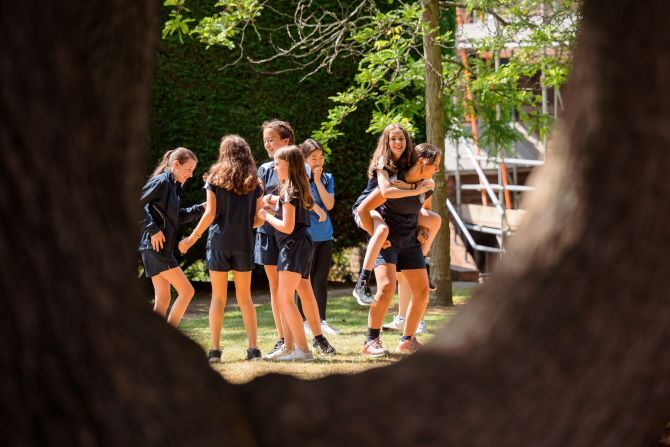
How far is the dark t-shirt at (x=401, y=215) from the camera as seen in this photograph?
28.1 ft

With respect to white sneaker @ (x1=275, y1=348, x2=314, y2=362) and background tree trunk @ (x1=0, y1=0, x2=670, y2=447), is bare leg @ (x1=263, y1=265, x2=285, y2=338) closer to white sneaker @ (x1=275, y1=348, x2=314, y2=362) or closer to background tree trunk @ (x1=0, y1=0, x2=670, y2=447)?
white sneaker @ (x1=275, y1=348, x2=314, y2=362)

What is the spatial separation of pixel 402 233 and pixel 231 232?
1518 mm

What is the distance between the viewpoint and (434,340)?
2615 mm

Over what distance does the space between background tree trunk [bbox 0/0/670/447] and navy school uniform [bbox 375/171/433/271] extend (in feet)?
19.2

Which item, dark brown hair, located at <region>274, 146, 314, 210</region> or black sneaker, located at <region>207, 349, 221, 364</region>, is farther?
black sneaker, located at <region>207, 349, 221, 364</region>

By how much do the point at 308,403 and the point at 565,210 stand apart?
0.81 m

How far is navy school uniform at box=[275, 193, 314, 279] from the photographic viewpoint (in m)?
7.96

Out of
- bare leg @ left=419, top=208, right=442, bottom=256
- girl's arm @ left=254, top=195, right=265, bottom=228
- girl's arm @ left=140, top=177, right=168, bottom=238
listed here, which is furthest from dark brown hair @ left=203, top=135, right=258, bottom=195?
bare leg @ left=419, top=208, right=442, bottom=256

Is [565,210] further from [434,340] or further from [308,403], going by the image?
Answer: [308,403]

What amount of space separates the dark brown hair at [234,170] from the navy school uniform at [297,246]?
0.32m

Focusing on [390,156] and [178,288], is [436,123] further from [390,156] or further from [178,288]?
[178,288]

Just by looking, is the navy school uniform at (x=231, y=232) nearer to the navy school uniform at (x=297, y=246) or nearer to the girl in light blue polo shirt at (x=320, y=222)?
the navy school uniform at (x=297, y=246)

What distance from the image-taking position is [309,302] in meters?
8.43

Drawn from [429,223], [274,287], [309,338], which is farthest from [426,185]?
[309,338]
